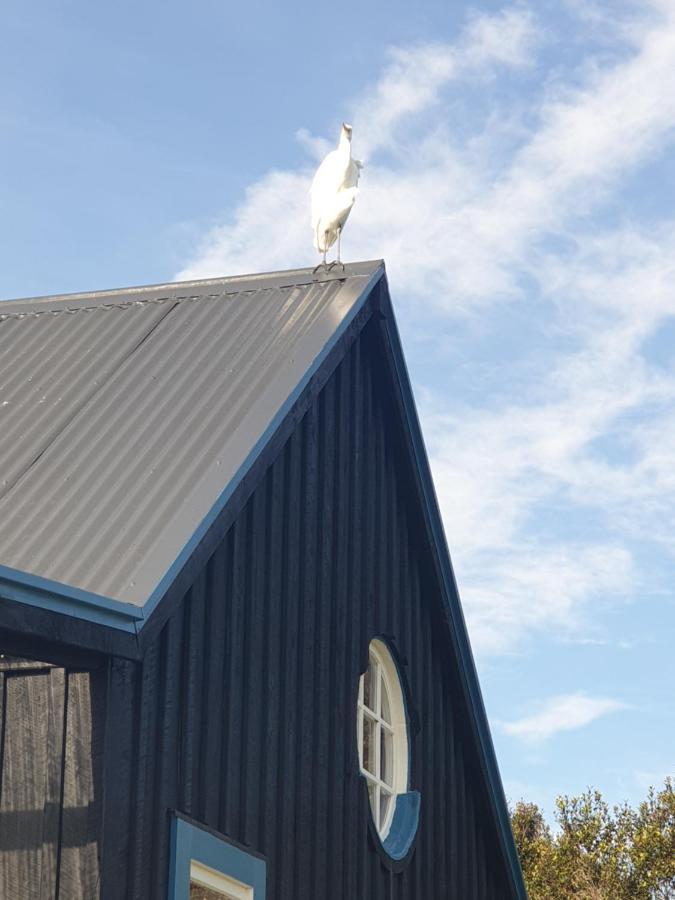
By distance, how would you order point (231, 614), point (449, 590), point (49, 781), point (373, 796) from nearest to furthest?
point (49, 781) < point (231, 614) < point (373, 796) < point (449, 590)

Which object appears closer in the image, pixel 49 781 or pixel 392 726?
pixel 49 781

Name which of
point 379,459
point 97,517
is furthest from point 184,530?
point 379,459

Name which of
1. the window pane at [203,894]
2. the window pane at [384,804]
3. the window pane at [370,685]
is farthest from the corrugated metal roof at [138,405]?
the window pane at [384,804]

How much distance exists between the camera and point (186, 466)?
299 inches

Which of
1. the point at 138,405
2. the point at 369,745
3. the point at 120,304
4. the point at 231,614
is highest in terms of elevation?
the point at 120,304

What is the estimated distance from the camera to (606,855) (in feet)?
95.0

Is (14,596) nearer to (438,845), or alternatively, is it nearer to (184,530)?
(184,530)

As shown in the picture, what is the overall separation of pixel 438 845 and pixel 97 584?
5116 mm

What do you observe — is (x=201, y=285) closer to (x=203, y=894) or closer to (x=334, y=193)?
(x=334, y=193)

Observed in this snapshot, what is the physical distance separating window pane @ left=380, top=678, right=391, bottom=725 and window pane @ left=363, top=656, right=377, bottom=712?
154 mm

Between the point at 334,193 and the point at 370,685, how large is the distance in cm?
325

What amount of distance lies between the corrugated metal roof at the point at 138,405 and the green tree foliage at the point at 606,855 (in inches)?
817

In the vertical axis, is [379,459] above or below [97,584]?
above

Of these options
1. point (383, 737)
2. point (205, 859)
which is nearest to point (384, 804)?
point (383, 737)
